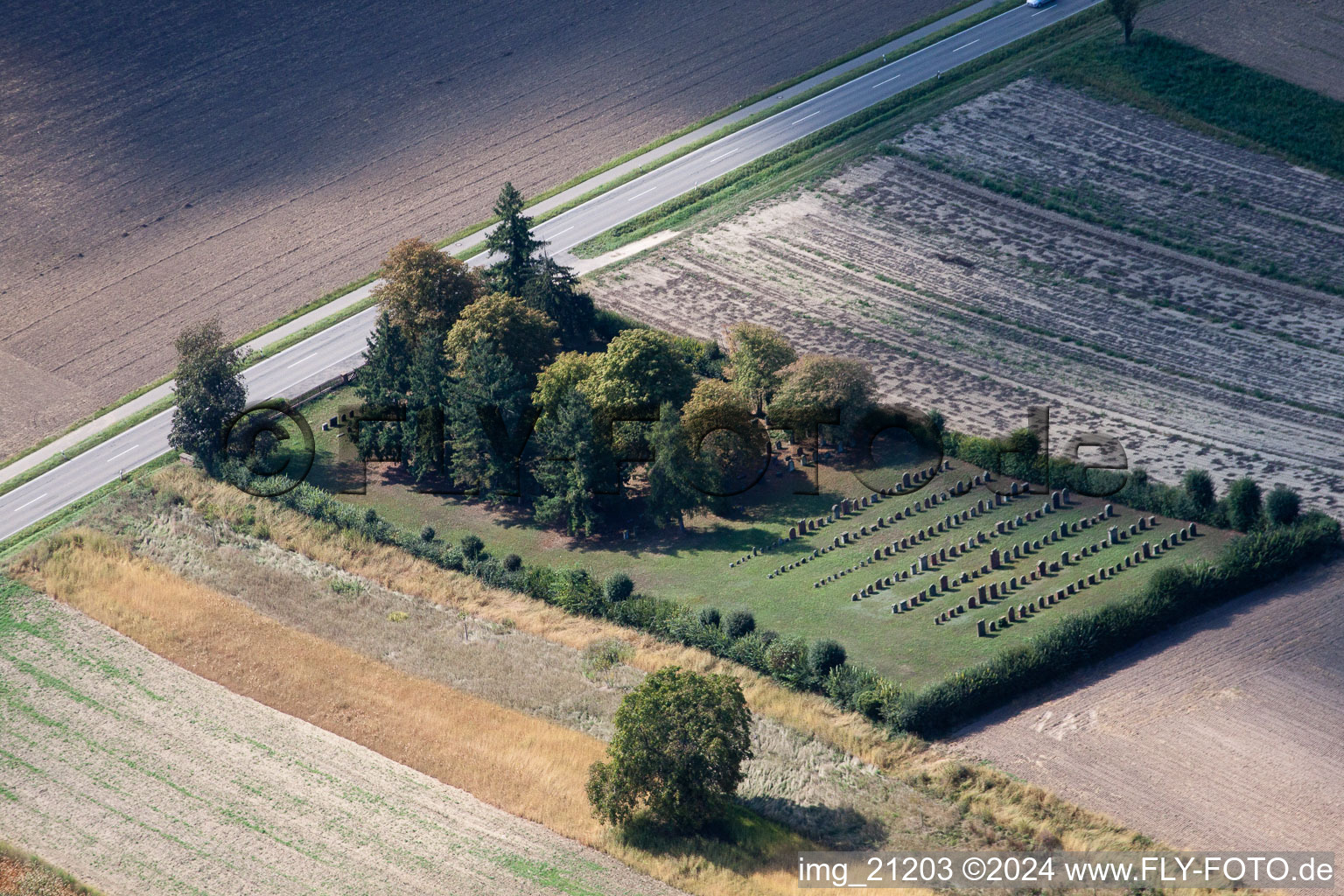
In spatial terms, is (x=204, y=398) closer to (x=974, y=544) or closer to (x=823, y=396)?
(x=823, y=396)

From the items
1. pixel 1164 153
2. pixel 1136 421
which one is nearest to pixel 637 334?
pixel 1136 421

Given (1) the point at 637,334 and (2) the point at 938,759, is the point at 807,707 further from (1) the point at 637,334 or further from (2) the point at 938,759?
(1) the point at 637,334

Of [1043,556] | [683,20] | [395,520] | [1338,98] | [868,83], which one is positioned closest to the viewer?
[1043,556]

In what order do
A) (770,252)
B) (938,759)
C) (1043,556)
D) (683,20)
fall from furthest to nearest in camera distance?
(683,20) < (770,252) < (1043,556) < (938,759)

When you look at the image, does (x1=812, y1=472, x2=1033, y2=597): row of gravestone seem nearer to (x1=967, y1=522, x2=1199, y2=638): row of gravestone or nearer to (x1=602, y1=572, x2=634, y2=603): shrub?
(x1=967, y1=522, x2=1199, y2=638): row of gravestone

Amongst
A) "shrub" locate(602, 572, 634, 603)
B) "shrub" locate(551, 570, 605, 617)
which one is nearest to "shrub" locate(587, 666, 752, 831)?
"shrub" locate(602, 572, 634, 603)

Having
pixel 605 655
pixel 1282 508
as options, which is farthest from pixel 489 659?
pixel 1282 508
